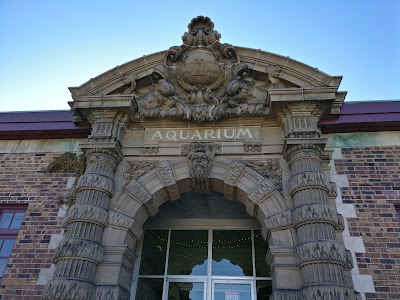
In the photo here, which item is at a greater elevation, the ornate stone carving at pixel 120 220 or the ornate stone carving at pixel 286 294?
the ornate stone carving at pixel 120 220

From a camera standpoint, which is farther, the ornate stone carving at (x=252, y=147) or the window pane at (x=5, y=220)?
the window pane at (x=5, y=220)

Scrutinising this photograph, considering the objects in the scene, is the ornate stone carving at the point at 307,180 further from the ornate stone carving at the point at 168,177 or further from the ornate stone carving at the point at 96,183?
the ornate stone carving at the point at 96,183

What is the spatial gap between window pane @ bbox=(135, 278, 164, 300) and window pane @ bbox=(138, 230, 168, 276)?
16 cm

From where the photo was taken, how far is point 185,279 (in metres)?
7.40

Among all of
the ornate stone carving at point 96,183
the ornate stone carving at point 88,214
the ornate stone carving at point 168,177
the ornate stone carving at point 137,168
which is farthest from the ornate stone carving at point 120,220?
the ornate stone carving at point 168,177

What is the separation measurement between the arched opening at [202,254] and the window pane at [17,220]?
92.8 inches

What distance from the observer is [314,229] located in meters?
5.12

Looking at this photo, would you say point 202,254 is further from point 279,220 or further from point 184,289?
point 279,220

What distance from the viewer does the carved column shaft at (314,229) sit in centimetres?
471

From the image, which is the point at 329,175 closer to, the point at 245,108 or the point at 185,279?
the point at 245,108

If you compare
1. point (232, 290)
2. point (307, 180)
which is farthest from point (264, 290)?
point (307, 180)

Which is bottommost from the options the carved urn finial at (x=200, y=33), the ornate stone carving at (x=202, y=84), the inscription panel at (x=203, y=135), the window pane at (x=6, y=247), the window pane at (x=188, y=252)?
the window pane at (x=6, y=247)

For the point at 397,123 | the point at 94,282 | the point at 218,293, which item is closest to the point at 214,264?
the point at 218,293

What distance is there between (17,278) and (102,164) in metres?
2.34
